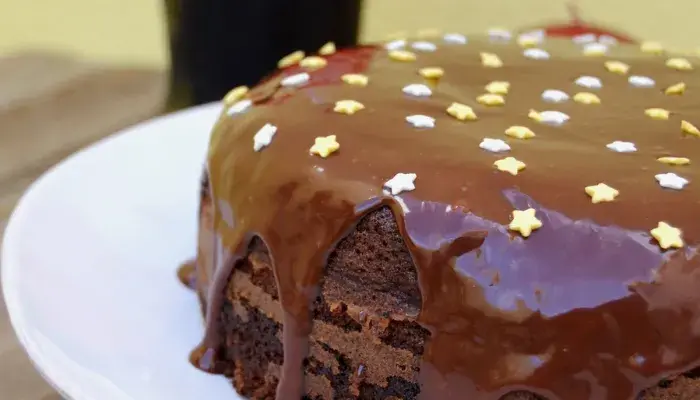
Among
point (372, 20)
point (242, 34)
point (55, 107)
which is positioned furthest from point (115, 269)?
point (372, 20)

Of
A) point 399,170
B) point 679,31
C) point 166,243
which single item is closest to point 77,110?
point 166,243

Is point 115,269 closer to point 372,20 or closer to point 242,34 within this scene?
point 242,34

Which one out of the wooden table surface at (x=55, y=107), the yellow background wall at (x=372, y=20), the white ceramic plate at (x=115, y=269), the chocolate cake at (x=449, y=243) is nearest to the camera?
the chocolate cake at (x=449, y=243)

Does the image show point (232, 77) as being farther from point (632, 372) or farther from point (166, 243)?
point (632, 372)

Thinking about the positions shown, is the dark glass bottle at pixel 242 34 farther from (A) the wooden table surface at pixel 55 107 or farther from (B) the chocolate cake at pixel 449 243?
(B) the chocolate cake at pixel 449 243

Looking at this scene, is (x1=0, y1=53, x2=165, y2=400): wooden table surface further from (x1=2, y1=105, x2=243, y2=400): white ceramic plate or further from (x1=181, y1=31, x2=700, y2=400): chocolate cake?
(x1=181, y1=31, x2=700, y2=400): chocolate cake

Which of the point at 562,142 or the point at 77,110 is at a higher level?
the point at 562,142

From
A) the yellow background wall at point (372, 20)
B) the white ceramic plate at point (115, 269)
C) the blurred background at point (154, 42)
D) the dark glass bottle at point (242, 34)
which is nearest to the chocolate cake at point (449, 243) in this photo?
the white ceramic plate at point (115, 269)
